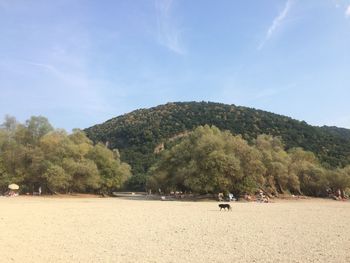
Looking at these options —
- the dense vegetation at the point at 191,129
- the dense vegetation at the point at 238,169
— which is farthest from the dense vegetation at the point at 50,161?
the dense vegetation at the point at 191,129

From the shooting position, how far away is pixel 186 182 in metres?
55.2

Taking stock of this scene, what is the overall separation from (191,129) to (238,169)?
76.5 m

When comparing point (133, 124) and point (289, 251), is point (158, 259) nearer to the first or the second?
point (289, 251)

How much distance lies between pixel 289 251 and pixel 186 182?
4177 centimetres

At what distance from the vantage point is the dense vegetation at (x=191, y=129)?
341 ft

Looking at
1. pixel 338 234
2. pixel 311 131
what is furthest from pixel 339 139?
pixel 338 234

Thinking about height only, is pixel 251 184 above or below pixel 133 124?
below

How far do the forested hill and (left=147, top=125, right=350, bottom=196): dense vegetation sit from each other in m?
19.9

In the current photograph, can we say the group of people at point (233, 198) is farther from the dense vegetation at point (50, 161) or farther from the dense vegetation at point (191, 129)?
the dense vegetation at point (191, 129)

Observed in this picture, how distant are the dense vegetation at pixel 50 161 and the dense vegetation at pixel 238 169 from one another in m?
10.7

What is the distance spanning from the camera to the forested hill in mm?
103975

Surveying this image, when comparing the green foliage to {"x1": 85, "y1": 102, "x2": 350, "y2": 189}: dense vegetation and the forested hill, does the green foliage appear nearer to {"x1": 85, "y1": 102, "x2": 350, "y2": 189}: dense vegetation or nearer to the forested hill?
{"x1": 85, "y1": 102, "x2": 350, "y2": 189}: dense vegetation

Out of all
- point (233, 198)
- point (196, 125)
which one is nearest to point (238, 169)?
point (233, 198)

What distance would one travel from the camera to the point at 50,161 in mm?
63844
